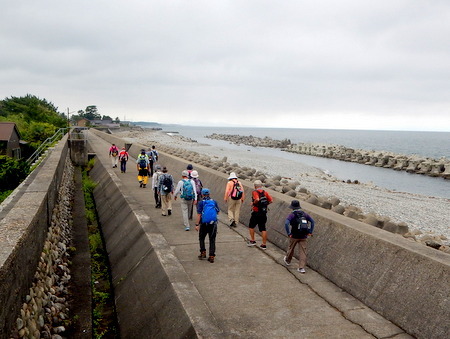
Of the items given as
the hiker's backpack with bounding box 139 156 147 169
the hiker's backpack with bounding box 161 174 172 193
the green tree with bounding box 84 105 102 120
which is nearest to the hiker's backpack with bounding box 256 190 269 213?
the hiker's backpack with bounding box 161 174 172 193

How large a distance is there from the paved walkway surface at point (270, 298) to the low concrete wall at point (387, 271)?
0.67 feet

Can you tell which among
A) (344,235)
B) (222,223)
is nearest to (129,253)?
(222,223)

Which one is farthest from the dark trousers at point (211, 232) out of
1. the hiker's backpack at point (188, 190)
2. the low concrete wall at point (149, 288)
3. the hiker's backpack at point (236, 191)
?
the hiker's backpack at point (236, 191)

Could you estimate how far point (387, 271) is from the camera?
5465mm

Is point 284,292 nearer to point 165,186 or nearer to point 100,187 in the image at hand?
point 165,186

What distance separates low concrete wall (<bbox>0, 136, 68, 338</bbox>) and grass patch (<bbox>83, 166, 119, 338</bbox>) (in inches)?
67.4

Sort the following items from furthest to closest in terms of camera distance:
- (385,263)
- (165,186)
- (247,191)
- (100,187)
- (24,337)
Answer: (100,187)
(247,191)
(165,186)
(385,263)
(24,337)

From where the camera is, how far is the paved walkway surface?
4930mm

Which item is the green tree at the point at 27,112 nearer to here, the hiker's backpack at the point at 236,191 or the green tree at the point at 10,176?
the green tree at the point at 10,176

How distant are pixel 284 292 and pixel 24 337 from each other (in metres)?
3.86

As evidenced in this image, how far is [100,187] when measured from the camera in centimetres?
1745

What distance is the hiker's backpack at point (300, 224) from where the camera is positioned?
21.6 feet

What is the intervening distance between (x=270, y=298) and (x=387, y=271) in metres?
1.86

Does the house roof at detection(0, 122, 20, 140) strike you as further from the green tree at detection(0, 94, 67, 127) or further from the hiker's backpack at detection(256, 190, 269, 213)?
the hiker's backpack at detection(256, 190, 269, 213)
